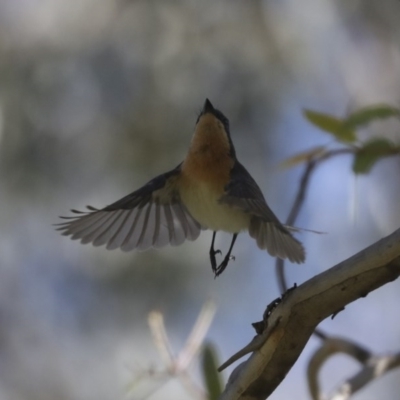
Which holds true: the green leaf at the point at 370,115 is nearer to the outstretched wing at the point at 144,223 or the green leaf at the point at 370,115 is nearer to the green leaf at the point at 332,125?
the green leaf at the point at 332,125

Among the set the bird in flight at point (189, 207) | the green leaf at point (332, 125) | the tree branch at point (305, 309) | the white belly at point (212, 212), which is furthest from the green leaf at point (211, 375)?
the green leaf at point (332, 125)

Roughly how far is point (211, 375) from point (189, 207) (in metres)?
0.49

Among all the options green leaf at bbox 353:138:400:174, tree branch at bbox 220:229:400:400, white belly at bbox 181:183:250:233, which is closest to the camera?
tree branch at bbox 220:229:400:400

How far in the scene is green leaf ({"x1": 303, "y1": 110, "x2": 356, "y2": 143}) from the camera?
226 cm

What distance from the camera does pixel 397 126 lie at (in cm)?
326

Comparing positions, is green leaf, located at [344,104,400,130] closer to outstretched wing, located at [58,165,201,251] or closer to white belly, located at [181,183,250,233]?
white belly, located at [181,183,250,233]

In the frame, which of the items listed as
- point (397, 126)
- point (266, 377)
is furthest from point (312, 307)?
point (397, 126)

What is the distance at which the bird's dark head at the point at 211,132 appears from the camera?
2.59 m

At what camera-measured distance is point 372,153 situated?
84.7 inches

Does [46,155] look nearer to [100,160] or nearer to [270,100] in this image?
[100,160]

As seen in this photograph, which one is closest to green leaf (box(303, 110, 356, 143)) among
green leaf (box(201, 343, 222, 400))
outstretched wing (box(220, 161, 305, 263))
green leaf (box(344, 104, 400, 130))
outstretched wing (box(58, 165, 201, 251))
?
green leaf (box(344, 104, 400, 130))

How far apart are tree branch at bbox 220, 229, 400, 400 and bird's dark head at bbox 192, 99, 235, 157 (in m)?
1.04

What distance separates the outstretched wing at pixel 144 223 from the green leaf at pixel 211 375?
353mm

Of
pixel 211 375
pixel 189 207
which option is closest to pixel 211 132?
pixel 189 207
